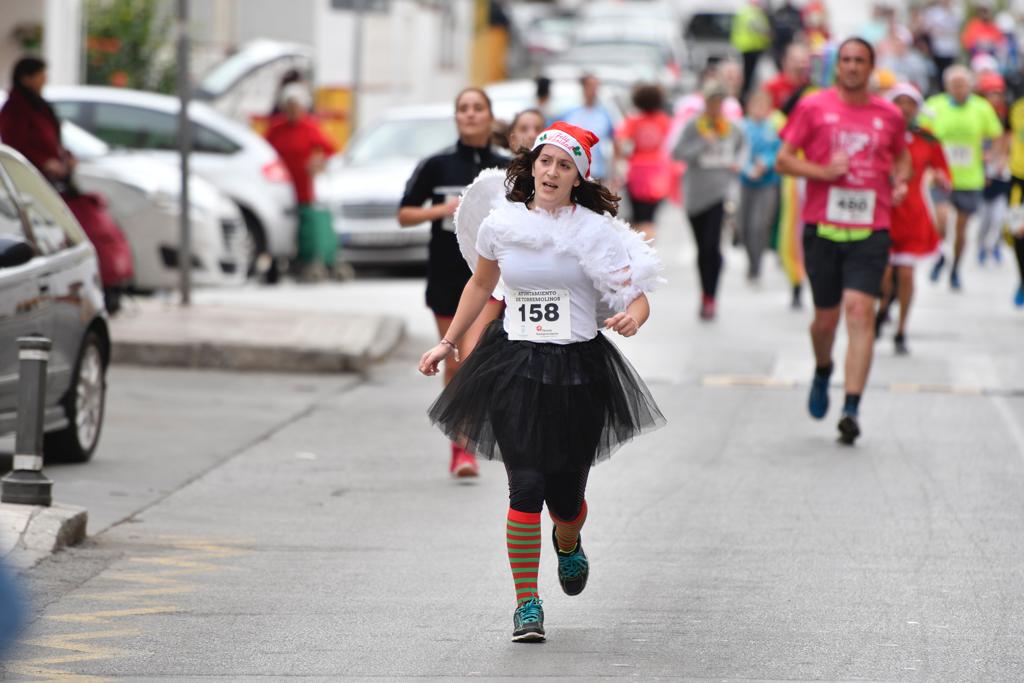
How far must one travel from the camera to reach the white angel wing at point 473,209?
26.3 ft

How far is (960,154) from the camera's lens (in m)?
21.8

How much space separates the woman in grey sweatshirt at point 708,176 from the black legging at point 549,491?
11203mm

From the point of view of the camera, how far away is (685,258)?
84.4 ft

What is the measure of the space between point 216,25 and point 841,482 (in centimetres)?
2184

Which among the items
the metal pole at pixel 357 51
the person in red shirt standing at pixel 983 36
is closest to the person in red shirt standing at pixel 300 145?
the metal pole at pixel 357 51

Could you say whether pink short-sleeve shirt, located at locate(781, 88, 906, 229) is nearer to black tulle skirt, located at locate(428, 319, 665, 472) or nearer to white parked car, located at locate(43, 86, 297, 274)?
black tulle skirt, located at locate(428, 319, 665, 472)

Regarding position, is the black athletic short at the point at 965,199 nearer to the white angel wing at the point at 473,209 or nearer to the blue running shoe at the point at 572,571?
the white angel wing at the point at 473,209

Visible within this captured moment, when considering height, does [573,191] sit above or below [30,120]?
above

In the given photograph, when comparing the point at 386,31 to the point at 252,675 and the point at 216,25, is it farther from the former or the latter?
the point at 252,675

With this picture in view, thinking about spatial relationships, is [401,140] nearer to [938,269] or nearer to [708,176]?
[708,176]

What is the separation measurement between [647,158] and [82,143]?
5376mm

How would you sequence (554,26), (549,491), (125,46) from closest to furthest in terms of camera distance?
(549,491)
(125,46)
(554,26)

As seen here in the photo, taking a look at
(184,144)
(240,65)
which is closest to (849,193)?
(184,144)

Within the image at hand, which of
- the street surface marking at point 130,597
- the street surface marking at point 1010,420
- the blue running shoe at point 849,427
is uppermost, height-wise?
the street surface marking at point 130,597
